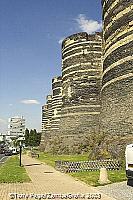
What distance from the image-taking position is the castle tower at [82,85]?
39.0 meters

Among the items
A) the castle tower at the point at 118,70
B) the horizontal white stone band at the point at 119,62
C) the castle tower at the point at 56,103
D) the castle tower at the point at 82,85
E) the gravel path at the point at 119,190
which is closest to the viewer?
the gravel path at the point at 119,190

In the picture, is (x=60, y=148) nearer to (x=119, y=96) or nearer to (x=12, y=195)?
(x=119, y=96)

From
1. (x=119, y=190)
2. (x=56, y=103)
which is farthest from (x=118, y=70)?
(x=56, y=103)

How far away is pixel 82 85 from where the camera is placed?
4022 centimetres

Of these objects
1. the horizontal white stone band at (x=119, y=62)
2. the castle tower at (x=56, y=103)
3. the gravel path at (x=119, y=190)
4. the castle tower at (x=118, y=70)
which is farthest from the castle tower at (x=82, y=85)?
the gravel path at (x=119, y=190)

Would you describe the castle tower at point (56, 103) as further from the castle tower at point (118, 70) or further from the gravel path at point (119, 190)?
the gravel path at point (119, 190)

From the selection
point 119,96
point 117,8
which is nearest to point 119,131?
point 119,96

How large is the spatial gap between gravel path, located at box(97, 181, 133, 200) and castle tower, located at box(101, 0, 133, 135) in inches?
328

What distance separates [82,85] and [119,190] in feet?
89.0

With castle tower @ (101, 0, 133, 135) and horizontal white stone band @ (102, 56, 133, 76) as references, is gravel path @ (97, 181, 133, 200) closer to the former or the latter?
castle tower @ (101, 0, 133, 135)

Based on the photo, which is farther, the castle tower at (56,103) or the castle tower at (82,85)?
the castle tower at (56,103)

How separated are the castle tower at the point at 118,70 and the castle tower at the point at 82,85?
10.2 metres

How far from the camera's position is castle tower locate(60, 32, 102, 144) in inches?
1535

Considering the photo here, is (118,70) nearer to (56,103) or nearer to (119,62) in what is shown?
(119,62)
